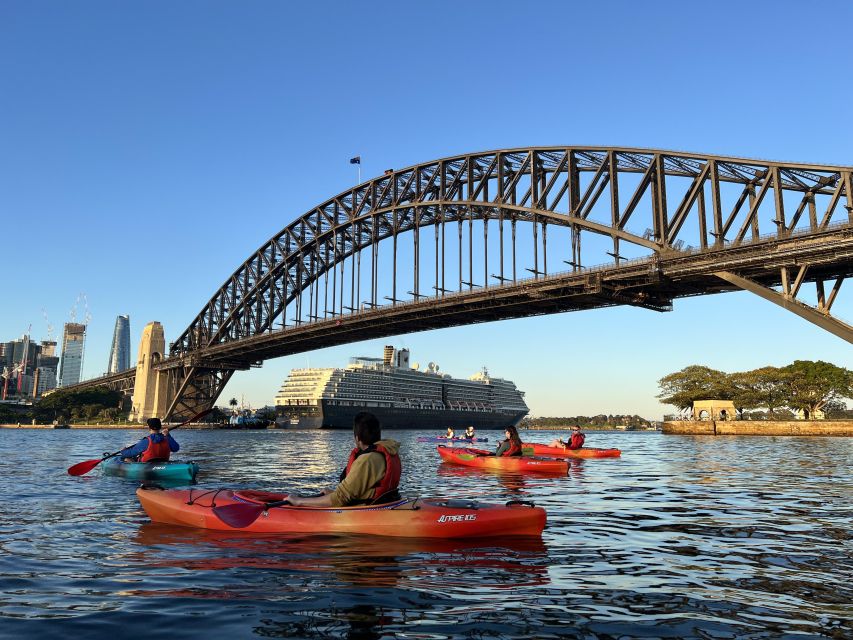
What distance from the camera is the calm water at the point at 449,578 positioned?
5.43 metres

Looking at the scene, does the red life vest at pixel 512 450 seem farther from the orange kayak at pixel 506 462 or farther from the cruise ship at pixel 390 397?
the cruise ship at pixel 390 397

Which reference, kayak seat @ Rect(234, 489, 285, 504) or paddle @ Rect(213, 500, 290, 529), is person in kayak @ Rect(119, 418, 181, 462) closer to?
kayak seat @ Rect(234, 489, 285, 504)

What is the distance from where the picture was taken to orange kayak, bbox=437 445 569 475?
20.6 meters

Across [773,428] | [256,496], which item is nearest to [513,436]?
[256,496]

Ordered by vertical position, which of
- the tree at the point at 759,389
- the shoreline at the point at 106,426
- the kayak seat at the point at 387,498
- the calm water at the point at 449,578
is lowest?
the calm water at the point at 449,578

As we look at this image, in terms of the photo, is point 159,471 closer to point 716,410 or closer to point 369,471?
point 369,471

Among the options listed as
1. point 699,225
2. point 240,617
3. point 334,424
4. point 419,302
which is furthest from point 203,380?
point 240,617

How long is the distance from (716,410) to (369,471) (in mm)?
72193

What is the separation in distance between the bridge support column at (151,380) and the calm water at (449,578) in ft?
275

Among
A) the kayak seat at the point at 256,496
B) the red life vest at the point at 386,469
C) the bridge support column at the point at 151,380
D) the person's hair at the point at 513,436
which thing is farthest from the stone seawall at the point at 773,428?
the bridge support column at the point at 151,380

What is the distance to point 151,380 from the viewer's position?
3686 inches

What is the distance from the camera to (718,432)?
6938 centimetres

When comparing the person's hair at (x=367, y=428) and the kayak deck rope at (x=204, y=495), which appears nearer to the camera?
the person's hair at (x=367, y=428)

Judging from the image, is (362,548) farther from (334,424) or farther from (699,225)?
(334,424)
